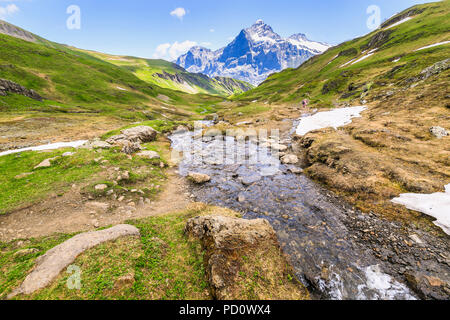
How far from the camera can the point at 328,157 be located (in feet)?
67.4

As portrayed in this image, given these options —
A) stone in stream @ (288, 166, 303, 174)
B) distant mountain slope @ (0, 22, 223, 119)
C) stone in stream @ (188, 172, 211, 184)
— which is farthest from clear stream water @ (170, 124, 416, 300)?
distant mountain slope @ (0, 22, 223, 119)

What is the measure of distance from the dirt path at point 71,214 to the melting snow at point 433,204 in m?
17.3

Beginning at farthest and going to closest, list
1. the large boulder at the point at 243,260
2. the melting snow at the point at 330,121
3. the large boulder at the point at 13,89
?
the large boulder at the point at 13,89 < the melting snow at the point at 330,121 < the large boulder at the point at 243,260

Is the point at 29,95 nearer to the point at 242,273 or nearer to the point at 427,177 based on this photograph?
the point at 242,273

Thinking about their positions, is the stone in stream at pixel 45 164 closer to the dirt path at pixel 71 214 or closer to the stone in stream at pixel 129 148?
the dirt path at pixel 71 214

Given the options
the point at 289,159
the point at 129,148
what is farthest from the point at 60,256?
the point at 289,159

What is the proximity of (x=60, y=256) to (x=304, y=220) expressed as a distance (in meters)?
14.6

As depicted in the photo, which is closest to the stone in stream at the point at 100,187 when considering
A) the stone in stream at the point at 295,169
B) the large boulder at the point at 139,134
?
the large boulder at the point at 139,134

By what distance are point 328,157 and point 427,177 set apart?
26.6 ft

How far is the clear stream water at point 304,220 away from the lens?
8453 mm

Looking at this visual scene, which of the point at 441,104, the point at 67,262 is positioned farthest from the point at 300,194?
the point at 441,104

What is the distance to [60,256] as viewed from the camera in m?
7.74

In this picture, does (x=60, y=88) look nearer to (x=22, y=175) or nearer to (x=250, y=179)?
(x=22, y=175)

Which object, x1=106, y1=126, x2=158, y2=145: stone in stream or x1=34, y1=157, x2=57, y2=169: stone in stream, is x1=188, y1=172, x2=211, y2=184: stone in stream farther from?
x1=106, y1=126, x2=158, y2=145: stone in stream
